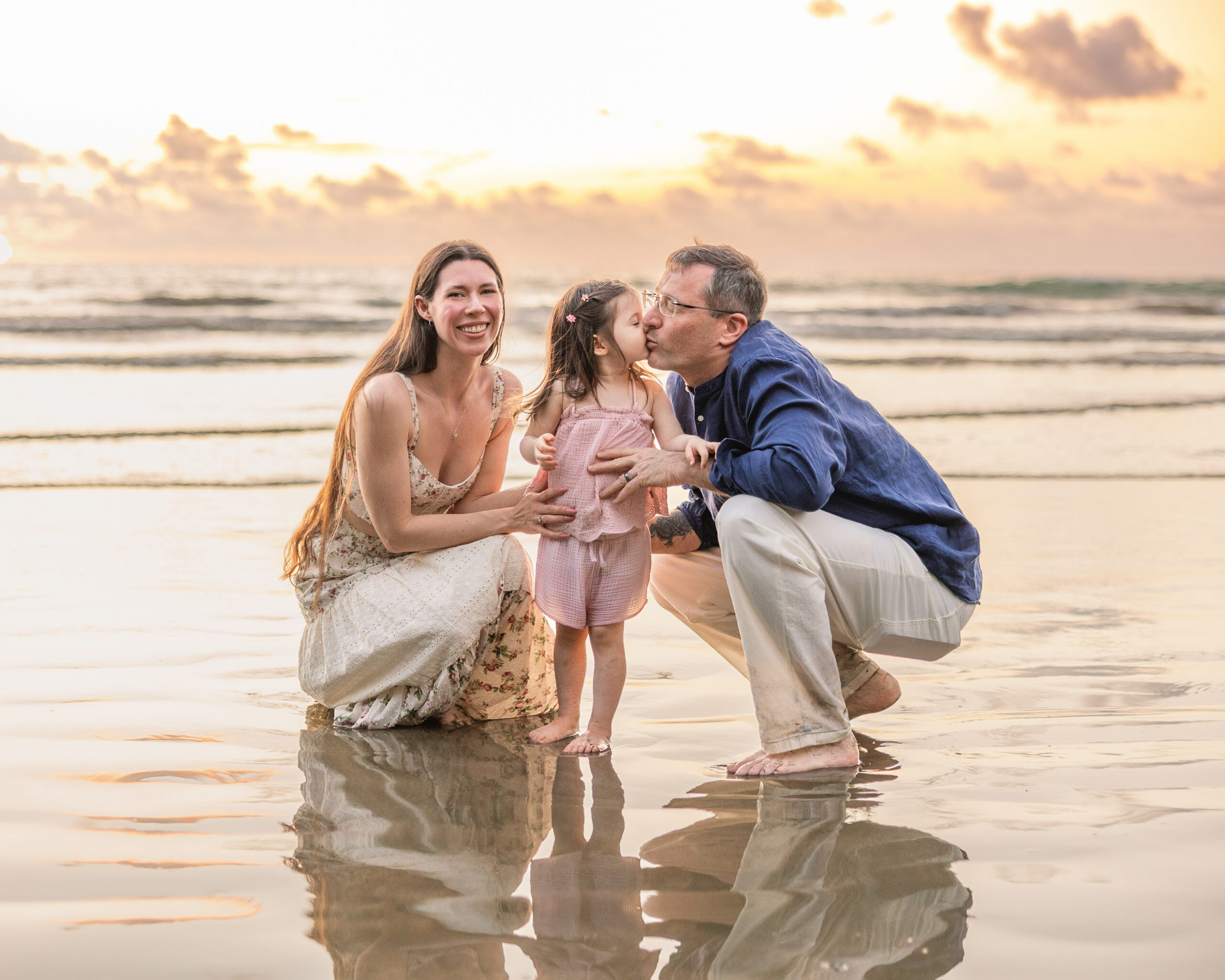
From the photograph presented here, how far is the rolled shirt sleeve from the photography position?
275 cm

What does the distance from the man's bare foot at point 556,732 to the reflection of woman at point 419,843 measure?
0.19 ft

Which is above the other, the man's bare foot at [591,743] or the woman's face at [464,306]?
the woman's face at [464,306]

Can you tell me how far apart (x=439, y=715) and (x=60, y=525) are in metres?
3.32

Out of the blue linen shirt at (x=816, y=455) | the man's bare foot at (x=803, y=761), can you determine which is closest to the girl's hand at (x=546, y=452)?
Answer: the blue linen shirt at (x=816, y=455)

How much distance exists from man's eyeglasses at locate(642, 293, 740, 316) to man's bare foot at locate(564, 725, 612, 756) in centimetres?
113

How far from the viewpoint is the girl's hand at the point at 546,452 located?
316 cm

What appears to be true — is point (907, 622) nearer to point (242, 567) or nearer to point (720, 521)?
point (720, 521)

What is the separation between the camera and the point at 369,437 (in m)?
3.17

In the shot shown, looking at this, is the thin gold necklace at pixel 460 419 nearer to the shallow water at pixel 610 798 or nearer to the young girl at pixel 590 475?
the young girl at pixel 590 475

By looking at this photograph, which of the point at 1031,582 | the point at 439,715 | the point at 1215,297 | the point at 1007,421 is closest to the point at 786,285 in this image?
the point at 1215,297

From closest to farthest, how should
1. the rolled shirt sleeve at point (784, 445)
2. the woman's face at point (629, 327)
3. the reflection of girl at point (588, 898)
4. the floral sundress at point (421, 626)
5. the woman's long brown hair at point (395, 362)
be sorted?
1. the reflection of girl at point (588, 898)
2. the rolled shirt sleeve at point (784, 445)
3. the woman's face at point (629, 327)
4. the floral sundress at point (421, 626)
5. the woman's long brown hair at point (395, 362)

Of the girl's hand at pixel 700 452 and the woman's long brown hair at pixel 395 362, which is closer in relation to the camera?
the girl's hand at pixel 700 452

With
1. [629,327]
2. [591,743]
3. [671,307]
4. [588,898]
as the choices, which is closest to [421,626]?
[591,743]

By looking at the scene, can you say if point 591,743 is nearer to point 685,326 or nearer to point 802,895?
point 802,895
